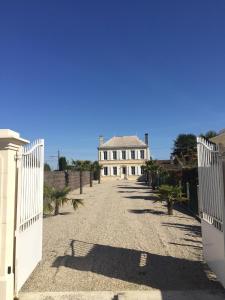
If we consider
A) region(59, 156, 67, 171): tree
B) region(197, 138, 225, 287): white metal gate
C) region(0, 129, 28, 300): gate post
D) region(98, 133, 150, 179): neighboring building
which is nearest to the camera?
region(0, 129, 28, 300): gate post

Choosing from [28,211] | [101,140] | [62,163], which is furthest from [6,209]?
[101,140]

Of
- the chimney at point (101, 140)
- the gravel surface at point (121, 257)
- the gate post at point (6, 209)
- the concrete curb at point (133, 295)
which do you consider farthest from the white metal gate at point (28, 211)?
the chimney at point (101, 140)

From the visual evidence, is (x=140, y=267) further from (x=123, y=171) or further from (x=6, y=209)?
(x=123, y=171)

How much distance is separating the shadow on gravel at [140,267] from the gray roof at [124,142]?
55894 millimetres

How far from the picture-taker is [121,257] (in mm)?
7094

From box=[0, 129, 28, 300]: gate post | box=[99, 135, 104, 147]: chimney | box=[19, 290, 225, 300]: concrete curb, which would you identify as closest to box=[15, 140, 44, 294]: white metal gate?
box=[0, 129, 28, 300]: gate post

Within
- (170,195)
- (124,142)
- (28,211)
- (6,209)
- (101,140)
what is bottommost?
(170,195)

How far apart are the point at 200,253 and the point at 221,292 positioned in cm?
241

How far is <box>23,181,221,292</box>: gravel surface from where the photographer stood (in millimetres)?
5434

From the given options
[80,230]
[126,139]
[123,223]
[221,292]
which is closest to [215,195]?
[221,292]

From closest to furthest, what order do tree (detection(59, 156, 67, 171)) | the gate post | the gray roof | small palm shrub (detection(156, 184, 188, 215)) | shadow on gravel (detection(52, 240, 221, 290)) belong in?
the gate post
shadow on gravel (detection(52, 240, 221, 290))
small palm shrub (detection(156, 184, 188, 215))
tree (detection(59, 156, 67, 171))
the gray roof

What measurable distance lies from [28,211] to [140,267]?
241 centimetres

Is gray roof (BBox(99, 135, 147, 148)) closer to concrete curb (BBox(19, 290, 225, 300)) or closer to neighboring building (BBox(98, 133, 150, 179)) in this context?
neighboring building (BBox(98, 133, 150, 179))

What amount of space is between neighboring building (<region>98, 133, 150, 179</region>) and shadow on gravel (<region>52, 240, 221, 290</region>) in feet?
179
